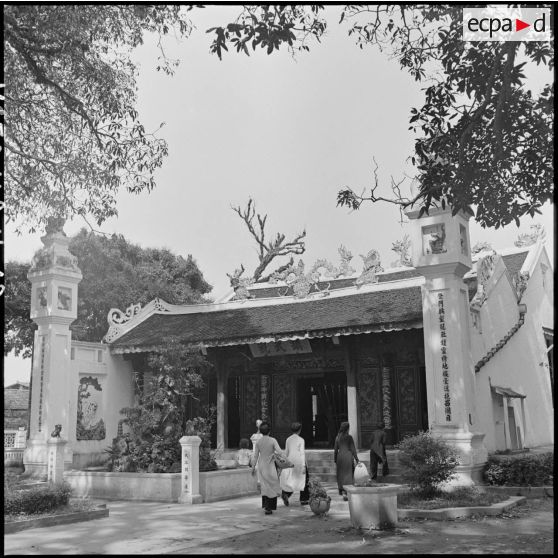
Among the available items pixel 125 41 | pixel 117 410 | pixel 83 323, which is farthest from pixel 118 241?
pixel 125 41

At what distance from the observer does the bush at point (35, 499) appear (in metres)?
8.23

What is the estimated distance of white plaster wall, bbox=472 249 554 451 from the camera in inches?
495

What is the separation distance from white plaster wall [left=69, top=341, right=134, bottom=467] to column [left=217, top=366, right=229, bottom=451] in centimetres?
293

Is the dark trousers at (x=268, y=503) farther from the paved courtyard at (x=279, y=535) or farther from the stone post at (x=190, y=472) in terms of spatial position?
the stone post at (x=190, y=472)

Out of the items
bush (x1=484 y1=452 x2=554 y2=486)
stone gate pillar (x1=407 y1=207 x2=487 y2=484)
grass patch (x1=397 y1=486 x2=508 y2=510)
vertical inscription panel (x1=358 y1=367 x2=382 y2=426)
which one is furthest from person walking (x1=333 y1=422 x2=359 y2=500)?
vertical inscription panel (x1=358 y1=367 x2=382 y2=426)

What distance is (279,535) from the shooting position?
7.42m

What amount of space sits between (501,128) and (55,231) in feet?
33.7

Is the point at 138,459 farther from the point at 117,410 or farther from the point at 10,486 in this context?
the point at 117,410

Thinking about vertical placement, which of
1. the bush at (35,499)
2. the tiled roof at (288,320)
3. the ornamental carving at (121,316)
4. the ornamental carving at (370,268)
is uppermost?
the ornamental carving at (370,268)

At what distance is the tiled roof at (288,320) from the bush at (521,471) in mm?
3785

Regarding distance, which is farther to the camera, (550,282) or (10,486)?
(550,282)

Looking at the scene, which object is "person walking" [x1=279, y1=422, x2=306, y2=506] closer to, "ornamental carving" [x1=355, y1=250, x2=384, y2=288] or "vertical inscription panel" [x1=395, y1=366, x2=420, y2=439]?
"vertical inscription panel" [x1=395, y1=366, x2=420, y2=439]

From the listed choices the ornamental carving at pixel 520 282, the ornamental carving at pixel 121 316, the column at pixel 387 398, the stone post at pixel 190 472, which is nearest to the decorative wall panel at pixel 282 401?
the column at pixel 387 398

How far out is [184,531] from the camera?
7.73 metres
